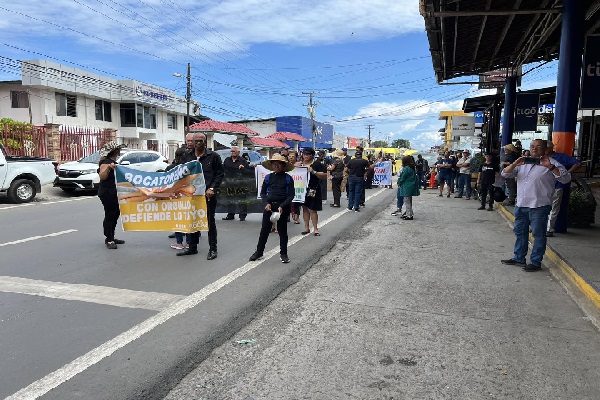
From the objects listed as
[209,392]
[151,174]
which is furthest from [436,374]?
[151,174]

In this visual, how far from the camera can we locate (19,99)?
106 ft

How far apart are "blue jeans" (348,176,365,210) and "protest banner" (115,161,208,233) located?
258 inches

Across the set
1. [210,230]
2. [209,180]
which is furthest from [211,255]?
[209,180]

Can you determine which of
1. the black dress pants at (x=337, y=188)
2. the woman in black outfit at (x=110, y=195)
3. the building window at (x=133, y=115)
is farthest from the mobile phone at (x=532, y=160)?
the building window at (x=133, y=115)

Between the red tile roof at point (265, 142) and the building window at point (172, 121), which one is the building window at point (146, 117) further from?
the red tile roof at point (265, 142)

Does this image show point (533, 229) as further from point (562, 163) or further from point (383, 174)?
point (383, 174)

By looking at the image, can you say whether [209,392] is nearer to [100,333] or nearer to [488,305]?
[100,333]

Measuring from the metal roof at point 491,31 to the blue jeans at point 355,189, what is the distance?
4075mm

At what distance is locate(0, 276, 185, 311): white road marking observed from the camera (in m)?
4.88

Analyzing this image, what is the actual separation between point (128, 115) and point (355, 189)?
1271 inches

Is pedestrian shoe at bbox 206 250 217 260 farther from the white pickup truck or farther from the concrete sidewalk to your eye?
the white pickup truck

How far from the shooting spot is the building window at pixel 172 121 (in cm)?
4638

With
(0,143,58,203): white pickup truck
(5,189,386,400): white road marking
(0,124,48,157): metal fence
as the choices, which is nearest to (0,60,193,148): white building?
(0,124,48,157): metal fence

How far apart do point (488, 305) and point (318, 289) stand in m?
1.91
